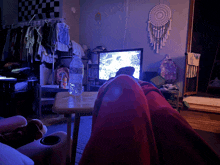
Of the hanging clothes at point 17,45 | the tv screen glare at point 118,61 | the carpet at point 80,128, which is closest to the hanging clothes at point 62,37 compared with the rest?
the hanging clothes at point 17,45

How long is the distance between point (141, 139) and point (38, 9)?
12.6ft

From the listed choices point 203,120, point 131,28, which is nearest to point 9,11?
point 131,28

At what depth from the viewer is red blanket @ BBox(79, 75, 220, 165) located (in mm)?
208

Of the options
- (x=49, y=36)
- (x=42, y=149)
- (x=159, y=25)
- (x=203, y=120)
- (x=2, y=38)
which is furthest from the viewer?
(x=159, y=25)

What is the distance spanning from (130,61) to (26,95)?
72.7 inches

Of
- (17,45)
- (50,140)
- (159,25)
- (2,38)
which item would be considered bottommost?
(50,140)

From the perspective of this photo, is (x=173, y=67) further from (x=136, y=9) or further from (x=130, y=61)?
(x=136, y=9)

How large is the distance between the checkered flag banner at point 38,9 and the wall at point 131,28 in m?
0.76

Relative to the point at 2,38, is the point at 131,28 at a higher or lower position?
higher

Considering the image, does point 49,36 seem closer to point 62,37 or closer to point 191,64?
point 62,37

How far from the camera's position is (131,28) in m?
3.04

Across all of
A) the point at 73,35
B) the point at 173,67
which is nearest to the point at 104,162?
the point at 173,67

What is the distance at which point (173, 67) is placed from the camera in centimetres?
253

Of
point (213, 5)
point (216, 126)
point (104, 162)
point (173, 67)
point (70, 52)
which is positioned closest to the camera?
point (104, 162)
